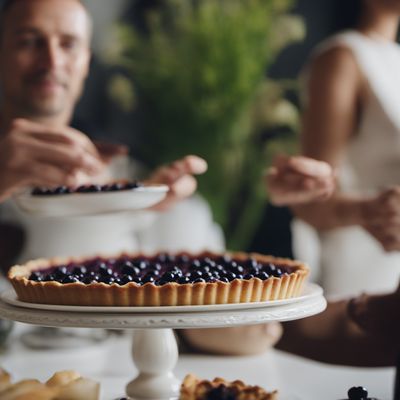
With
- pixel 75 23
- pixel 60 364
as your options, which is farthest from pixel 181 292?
pixel 75 23

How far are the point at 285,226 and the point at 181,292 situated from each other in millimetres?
2136

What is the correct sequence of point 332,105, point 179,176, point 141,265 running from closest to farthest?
point 141,265 < point 179,176 < point 332,105

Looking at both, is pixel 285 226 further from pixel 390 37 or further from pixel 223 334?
pixel 223 334

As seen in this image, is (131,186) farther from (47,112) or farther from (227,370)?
(47,112)

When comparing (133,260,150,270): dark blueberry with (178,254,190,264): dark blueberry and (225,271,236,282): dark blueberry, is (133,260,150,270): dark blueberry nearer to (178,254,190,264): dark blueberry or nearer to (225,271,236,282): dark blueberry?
(178,254,190,264): dark blueberry

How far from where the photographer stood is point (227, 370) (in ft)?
4.22

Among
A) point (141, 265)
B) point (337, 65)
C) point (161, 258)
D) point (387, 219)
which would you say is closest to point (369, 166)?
point (337, 65)

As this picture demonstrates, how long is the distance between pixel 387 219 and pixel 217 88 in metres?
1.41

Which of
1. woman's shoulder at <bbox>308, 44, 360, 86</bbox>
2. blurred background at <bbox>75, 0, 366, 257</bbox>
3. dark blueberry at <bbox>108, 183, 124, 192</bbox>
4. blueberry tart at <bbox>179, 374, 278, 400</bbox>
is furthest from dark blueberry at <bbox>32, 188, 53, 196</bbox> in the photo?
blurred background at <bbox>75, 0, 366, 257</bbox>

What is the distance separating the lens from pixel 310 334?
1344mm

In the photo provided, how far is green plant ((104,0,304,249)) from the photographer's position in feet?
8.38

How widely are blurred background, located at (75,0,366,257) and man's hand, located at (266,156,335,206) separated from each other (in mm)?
1052

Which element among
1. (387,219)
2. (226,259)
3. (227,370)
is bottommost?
(227,370)

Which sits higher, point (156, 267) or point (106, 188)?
point (106, 188)
